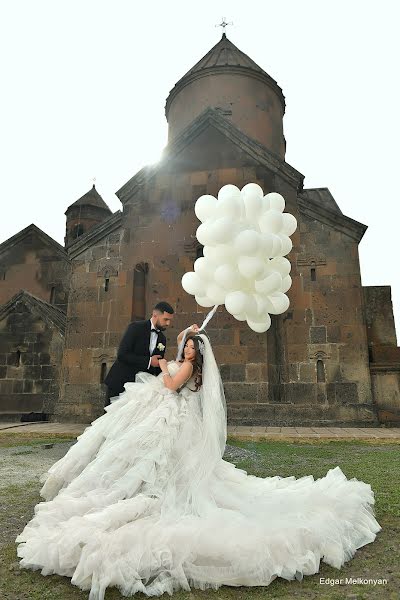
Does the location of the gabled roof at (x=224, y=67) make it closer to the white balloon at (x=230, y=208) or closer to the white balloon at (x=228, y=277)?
the white balloon at (x=230, y=208)

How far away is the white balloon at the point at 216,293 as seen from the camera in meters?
4.48

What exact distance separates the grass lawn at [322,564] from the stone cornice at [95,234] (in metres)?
7.67

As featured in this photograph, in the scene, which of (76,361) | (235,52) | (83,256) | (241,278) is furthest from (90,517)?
(235,52)

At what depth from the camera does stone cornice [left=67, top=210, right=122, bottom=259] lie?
11.9 meters

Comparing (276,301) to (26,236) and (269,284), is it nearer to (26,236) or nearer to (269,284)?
(269,284)

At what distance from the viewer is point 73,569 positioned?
2387 mm

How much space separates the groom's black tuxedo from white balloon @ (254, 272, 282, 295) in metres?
1.12

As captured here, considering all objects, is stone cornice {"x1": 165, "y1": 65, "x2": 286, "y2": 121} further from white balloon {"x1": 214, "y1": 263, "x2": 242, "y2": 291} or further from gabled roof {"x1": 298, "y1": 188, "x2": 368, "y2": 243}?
white balloon {"x1": 214, "y1": 263, "x2": 242, "y2": 291}

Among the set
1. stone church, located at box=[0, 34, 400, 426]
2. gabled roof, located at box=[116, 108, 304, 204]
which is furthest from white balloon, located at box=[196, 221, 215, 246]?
gabled roof, located at box=[116, 108, 304, 204]

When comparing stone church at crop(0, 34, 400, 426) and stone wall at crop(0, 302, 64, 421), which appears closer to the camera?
stone church at crop(0, 34, 400, 426)

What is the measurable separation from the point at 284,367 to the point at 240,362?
109 cm

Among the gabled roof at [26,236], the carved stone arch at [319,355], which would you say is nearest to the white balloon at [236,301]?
the carved stone arch at [319,355]

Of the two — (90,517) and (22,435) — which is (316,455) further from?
(22,435)

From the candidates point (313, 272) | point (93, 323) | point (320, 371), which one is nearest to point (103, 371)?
point (93, 323)
